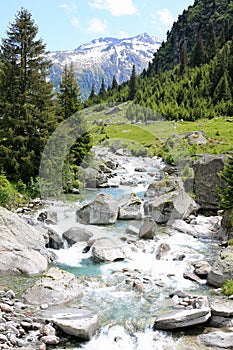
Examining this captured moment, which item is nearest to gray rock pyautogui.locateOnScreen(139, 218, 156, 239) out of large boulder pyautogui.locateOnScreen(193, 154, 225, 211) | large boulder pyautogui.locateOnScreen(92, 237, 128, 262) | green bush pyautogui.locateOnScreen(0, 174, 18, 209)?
large boulder pyautogui.locateOnScreen(92, 237, 128, 262)

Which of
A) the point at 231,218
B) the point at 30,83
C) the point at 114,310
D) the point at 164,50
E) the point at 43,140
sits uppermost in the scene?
the point at 164,50

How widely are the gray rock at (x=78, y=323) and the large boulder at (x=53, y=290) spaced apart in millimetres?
1403

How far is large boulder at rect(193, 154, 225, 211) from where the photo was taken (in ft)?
89.7

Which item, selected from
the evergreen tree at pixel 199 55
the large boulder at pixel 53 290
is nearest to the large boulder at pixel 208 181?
the large boulder at pixel 53 290

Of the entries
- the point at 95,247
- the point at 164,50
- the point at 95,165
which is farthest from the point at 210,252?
the point at 164,50

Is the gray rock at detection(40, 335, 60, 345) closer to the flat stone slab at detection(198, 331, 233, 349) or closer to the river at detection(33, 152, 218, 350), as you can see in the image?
the river at detection(33, 152, 218, 350)

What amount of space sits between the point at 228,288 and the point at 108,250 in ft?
20.3

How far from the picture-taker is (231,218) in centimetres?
2097

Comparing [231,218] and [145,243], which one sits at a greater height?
[231,218]

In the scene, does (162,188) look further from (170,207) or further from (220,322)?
(220,322)

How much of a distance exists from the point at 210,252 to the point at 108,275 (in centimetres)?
592

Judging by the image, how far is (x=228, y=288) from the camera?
14.6 meters

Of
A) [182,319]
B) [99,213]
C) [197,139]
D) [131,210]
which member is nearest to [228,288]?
[182,319]

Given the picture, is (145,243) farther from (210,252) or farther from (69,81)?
(69,81)
